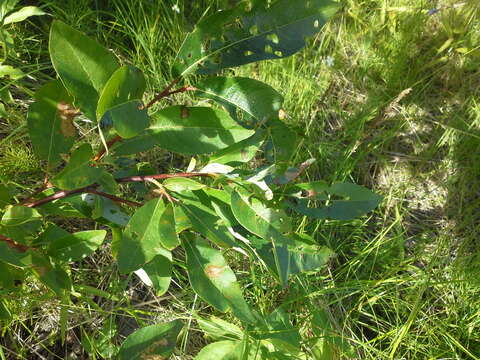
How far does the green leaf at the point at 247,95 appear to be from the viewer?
3.01ft

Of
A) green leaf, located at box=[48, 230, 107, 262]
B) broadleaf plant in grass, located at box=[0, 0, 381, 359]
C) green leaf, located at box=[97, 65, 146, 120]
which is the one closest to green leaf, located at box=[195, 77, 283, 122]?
broadleaf plant in grass, located at box=[0, 0, 381, 359]

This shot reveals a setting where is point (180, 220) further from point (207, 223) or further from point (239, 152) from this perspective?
point (239, 152)

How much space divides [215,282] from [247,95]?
14.7 inches

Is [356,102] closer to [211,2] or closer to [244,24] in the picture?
[211,2]

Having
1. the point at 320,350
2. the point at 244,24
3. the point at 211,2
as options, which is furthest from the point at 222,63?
the point at 211,2

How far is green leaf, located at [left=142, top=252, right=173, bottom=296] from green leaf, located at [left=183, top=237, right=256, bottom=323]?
46 mm

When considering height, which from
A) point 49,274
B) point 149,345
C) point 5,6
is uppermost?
point 5,6

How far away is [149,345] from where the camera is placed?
1.09 meters

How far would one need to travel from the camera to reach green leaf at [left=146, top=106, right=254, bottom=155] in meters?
0.89

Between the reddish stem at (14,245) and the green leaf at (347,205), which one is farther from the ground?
the reddish stem at (14,245)

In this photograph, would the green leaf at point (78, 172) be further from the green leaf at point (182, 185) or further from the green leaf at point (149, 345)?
the green leaf at point (149, 345)

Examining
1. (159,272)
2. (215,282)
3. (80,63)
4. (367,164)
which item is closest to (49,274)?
(159,272)

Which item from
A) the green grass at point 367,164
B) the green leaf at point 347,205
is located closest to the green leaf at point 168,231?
the green leaf at point 347,205

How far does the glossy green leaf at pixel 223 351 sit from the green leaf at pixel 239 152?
19.6 inches
